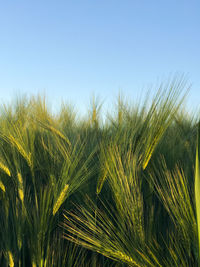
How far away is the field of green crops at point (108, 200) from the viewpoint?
2.69 ft

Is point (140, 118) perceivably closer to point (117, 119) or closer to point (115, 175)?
point (117, 119)

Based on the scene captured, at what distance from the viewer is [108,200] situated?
3.82 ft

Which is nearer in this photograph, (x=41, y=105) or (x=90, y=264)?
(x=90, y=264)

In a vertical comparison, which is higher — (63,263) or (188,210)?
(188,210)

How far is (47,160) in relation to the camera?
1.23 m

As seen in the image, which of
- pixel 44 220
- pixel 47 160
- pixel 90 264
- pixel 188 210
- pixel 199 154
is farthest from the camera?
pixel 47 160

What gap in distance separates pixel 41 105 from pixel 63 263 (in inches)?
37.1

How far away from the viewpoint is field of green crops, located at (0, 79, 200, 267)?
82 centimetres

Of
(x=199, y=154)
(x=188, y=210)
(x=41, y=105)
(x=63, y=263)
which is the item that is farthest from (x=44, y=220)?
(x=41, y=105)

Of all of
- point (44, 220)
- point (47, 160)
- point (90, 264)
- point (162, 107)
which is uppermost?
point (162, 107)

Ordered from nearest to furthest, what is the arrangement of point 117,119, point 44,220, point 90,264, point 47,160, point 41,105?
point 44,220 < point 90,264 < point 47,160 < point 117,119 < point 41,105

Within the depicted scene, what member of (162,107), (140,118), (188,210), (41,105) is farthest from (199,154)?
(41,105)

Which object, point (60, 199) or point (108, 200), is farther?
point (108, 200)

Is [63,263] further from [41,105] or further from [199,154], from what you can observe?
[41,105]
